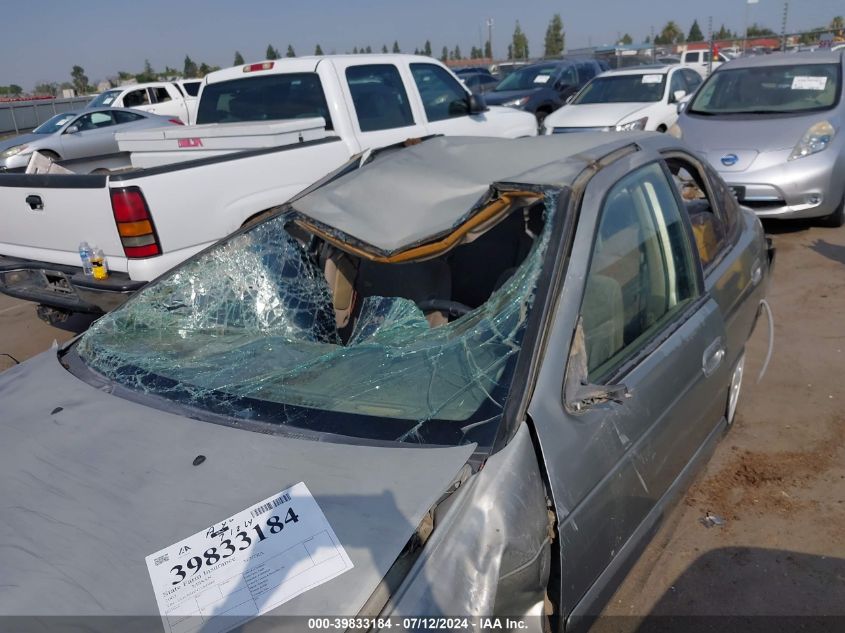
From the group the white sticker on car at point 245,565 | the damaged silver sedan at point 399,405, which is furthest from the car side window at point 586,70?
the white sticker on car at point 245,565

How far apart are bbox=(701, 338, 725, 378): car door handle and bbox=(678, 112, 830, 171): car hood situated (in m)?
4.69

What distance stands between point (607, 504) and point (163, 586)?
44.9 inches

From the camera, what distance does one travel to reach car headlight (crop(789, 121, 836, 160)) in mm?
6605

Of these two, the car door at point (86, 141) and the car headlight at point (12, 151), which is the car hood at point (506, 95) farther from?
the car headlight at point (12, 151)

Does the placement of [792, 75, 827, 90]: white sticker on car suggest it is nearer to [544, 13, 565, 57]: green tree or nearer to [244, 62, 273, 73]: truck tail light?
[244, 62, 273, 73]: truck tail light

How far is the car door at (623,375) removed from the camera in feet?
5.84

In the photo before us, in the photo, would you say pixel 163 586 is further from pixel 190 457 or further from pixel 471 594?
pixel 471 594

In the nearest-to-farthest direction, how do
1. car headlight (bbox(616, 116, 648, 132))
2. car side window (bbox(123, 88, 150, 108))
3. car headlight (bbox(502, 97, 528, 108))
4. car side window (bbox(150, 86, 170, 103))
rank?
1. car headlight (bbox(616, 116, 648, 132))
2. car headlight (bbox(502, 97, 528, 108))
3. car side window (bbox(123, 88, 150, 108))
4. car side window (bbox(150, 86, 170, 103))

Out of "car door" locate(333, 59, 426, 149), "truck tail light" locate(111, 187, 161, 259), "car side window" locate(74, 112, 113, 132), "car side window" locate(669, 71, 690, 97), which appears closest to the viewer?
"truck tail light" locate(111, 187, 161, 259)

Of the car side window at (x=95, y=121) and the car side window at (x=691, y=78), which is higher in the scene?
the car side window at (x=691, y=78)

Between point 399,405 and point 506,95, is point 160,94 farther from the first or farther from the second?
→ point 399,405

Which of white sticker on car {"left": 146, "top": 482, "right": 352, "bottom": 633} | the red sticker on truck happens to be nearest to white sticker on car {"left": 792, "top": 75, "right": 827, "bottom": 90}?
the red sticker on truck

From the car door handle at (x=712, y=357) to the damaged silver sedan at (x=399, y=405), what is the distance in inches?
0.4

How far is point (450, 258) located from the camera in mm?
3045
